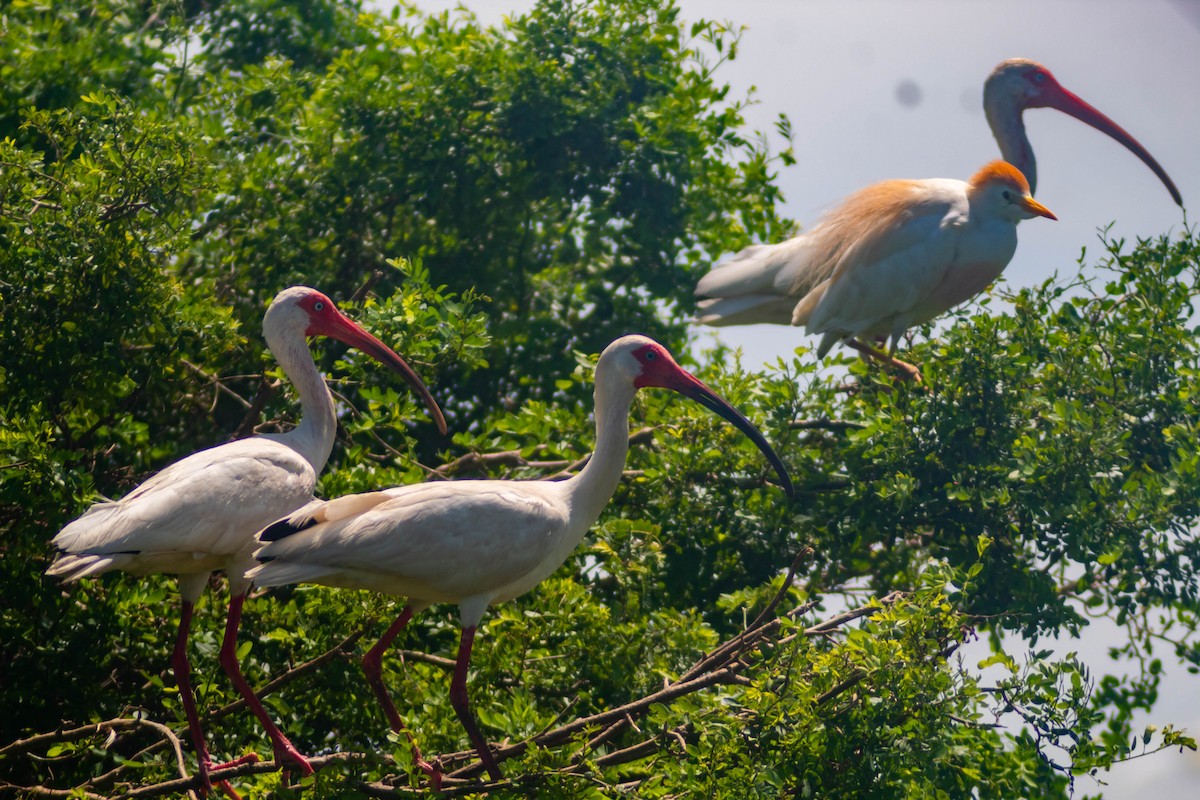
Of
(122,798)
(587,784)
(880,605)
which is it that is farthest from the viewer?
(880,605)

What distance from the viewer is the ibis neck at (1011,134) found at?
28.6 feet

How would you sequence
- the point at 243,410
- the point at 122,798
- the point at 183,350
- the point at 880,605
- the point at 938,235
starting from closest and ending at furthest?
the point at 122,798 < the point at 880,605 < the point at 183,350 < the point at 243,410 < the point at 938,235

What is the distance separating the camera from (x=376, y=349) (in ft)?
17.2

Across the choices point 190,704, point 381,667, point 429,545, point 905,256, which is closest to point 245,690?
point 190,704

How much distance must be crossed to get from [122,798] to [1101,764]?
3.12m

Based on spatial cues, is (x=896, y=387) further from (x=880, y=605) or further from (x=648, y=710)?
(x=648, y=710)

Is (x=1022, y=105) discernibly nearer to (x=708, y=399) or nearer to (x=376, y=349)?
(x=708, y=399)

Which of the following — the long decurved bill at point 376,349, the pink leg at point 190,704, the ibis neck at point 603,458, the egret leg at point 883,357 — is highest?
the egret leg at point 883,357

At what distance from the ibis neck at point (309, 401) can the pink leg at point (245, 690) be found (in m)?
0.63

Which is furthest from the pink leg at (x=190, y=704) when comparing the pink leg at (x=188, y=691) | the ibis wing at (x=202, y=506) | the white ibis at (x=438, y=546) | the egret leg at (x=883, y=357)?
the egret leg at (x=883, y=357)

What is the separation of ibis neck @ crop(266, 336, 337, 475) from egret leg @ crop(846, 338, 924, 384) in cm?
321

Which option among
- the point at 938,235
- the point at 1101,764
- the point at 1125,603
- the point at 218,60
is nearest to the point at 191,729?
the point at 1101,764

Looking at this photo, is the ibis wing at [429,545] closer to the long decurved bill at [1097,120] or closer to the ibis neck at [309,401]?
the ibis neck at [309,401]

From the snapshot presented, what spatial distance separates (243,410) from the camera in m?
6.68
